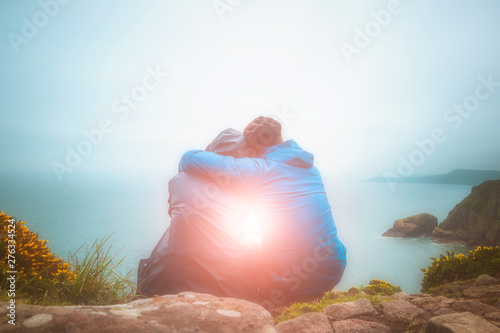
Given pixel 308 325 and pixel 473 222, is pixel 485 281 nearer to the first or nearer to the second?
pixel 308 325

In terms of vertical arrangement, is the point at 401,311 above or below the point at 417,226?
above

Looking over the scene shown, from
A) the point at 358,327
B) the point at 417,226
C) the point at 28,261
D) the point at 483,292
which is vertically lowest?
the point at 417,226

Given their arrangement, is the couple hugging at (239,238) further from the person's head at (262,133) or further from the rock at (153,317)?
the rock at (153,317)

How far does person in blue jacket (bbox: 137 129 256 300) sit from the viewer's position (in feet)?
9.84

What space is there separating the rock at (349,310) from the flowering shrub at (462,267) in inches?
144

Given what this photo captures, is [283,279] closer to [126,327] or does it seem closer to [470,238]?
[126,327]

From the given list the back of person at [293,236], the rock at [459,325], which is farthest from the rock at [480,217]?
the rock at [459,325]

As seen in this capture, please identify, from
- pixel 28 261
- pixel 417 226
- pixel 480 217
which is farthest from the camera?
pixel 417 226

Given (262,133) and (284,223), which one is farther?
(262,133)

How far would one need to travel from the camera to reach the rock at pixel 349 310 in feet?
7.48

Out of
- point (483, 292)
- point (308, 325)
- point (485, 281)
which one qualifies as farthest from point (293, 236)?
point (485, 281)

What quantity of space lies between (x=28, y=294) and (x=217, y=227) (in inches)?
73.1

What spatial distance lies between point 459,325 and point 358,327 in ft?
2.27

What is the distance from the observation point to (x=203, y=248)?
119 inches
